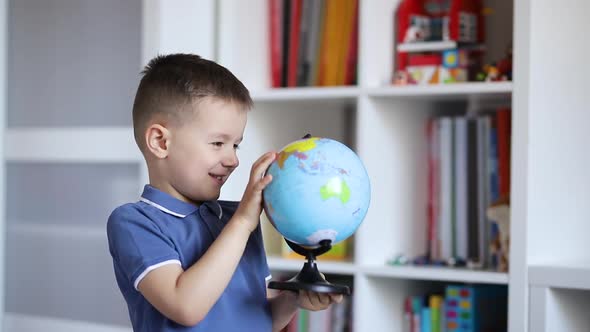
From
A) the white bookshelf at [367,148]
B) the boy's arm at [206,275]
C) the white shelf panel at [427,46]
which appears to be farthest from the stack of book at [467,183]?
the boy's arm at [206,275]

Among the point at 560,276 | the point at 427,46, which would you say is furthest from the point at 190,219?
the point at 427,46

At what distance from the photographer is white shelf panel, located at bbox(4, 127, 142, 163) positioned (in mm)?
2365

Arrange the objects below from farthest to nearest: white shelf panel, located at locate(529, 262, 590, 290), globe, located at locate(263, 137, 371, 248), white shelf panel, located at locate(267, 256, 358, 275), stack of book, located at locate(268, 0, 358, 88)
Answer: stack of book, located at locate(268, 0, 358, 88)
white shelf panel, located at locate(267, 256, 358, 275)
white shelf panel, located at locate(529, 262, 590, 290)
globe, located at locate(263, 137, 371, 248)

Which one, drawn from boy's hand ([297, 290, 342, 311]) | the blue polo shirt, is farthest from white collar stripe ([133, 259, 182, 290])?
A: boy's hand ([297, 290, 342, 311])

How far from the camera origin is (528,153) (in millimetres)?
1945

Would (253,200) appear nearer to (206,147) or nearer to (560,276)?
(206,147)

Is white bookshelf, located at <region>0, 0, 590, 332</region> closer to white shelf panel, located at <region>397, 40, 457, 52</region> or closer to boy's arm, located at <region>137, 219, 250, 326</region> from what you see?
white shelf panel, located at <region>397, 40, 457, 52</region>

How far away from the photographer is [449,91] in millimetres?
2061

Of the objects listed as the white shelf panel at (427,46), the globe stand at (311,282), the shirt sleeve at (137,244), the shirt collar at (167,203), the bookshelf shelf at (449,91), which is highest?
the white shelf panel at (427,46)

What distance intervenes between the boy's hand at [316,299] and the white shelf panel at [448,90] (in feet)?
2.67

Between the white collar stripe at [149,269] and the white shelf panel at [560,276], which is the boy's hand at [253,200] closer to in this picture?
the white collar stripe at [149,269]

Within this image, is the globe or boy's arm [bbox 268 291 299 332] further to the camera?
boy's arm [bbox 268 291 299 332]

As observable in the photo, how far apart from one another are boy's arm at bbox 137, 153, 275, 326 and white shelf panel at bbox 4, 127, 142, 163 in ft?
3.34

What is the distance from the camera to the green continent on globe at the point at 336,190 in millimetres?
1312
